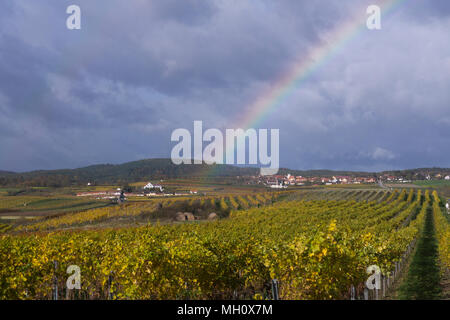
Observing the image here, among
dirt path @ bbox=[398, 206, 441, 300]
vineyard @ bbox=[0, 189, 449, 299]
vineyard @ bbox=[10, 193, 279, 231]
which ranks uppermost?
vineyard @ bbox=[0, 189, 449, 299]

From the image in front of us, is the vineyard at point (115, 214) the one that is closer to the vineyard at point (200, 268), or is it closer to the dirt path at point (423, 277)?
the dirt path at point (423, 277)

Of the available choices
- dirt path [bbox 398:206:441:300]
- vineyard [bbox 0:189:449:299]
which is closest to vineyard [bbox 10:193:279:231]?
dirt path [bbox 398:206:441:300]

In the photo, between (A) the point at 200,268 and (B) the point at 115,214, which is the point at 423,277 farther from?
(B) the point at 115,214

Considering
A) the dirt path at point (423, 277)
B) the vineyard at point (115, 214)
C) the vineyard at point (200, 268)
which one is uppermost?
the vineyard at point (200, 268)

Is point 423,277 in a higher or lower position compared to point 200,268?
lower

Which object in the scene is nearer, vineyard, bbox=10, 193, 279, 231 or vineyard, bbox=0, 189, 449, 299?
vineyard, bbox=0, 189, 449, 299

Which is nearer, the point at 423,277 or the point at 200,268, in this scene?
the point at 200,268

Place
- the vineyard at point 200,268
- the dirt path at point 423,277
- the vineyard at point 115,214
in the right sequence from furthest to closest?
the vineyard at point 115,214 < the dirt path at point 423,277 < the vineyard at point 200,268

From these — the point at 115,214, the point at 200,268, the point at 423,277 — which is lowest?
the point at 115,214

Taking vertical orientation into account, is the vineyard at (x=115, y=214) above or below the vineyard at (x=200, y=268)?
below

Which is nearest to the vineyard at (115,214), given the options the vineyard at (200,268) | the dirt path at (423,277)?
the dirt path at (423,277)

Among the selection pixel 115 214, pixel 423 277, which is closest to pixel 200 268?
pixel 423 277

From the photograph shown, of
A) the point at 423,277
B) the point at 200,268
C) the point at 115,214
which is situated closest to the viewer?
the point at 200,268

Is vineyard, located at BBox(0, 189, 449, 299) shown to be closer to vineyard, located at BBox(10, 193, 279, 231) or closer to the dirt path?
the dirt path
